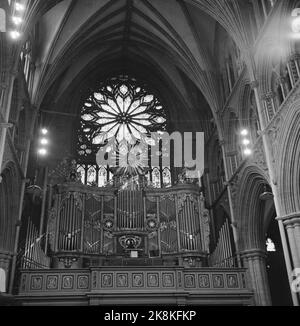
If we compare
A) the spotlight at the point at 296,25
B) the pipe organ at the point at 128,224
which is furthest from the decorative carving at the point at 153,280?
the spotlight at the point at 296,25

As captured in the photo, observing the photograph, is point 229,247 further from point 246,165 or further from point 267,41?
point 267,41

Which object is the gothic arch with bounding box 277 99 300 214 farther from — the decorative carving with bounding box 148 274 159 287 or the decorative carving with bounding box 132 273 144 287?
the decorative carving with bounding box 132 273 144 287

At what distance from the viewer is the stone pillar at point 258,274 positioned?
1523 cm

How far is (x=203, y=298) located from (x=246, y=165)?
5610 millimetres

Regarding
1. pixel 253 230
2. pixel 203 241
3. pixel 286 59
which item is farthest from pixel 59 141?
pixel 286 59

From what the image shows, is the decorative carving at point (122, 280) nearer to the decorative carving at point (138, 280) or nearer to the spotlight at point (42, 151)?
the decorative carving at point (138, 280)

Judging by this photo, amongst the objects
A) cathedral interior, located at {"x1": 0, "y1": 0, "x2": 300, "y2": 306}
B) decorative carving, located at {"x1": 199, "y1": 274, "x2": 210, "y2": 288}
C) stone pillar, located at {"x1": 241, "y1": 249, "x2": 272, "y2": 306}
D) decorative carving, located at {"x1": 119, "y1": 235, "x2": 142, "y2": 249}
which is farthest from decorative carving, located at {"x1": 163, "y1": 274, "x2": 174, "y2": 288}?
decorative carving, located at {"x1": 119, "y1": 235, "x2": 142, "y2": 249}

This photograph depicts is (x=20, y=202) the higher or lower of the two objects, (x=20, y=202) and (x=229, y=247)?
the higher

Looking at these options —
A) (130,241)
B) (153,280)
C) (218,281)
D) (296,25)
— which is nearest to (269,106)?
(296,25)

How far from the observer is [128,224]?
1864 centimetres

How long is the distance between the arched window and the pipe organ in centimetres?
288

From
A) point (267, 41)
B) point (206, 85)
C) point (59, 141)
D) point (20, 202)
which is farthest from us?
point (59, 141)

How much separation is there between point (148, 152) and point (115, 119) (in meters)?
2.87

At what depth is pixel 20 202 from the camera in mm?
17047
